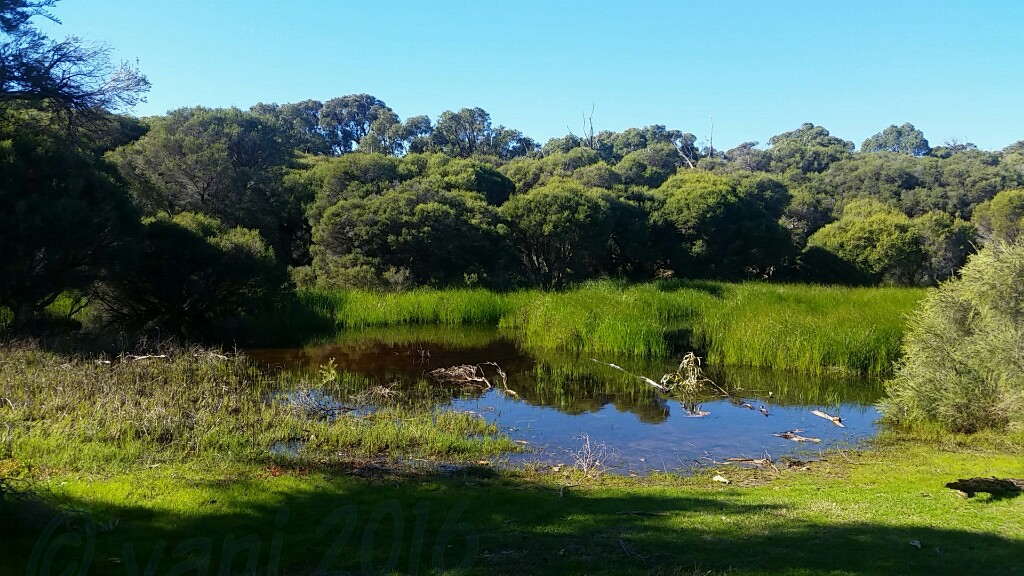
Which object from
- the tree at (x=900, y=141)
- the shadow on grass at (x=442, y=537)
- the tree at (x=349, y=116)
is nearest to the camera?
the shadow on grass at (x=442, y=537)

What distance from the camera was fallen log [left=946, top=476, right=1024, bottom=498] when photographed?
6156 millimetres

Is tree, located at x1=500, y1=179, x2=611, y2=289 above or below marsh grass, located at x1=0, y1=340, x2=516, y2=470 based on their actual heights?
above

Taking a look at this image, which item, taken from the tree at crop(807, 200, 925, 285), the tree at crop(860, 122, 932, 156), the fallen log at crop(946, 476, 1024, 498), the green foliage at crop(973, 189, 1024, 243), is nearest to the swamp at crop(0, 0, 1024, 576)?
the fallen log at crop(946, 476, 1024, 498)

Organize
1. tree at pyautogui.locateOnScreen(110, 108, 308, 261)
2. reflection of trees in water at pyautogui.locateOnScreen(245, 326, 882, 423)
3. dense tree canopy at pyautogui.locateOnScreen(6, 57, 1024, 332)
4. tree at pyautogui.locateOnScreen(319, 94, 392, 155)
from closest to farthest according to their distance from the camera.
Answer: reflection of trees in water at pyautogui.locateOnScreen(245, 326, 882, 423)
dense tree canopy at pyautogui.locateOnScreen(6, 57, 1024, 332)
tree at pyautogui.locateOnScreen(110, 108, 308, 261)
tree at pyautogui.locateOnScreen(319, 94, 392, 155)

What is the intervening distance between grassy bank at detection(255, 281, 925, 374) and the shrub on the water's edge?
3947mm

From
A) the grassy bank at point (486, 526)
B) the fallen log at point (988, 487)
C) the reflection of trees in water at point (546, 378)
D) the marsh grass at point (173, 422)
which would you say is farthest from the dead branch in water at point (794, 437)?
the marsh grass at point (173, 422)

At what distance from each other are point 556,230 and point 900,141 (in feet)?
233

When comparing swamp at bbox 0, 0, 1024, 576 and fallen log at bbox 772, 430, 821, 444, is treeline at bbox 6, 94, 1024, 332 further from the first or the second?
fallen log at bbox 772, 430, 821, 444

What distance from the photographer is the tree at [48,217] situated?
13391mm

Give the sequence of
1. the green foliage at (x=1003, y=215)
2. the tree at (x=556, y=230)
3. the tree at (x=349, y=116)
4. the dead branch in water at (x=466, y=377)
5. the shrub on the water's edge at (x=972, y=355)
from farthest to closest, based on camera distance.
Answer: the tree at (x=349, y=116), the green foliage at (x=1003, y=215), the tree at (x=556, y=230), the dead branch in water at (x=466, y=377), the shrub on the water's edge at (x=972, y=355)

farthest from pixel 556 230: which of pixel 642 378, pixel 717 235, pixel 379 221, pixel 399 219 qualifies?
pixel 642 378

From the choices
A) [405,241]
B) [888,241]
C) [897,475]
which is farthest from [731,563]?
[888,241]

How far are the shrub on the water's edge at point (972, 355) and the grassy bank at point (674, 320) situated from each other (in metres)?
3.95

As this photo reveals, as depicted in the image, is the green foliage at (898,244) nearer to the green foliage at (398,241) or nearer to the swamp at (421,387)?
the swamp at (421,387)
